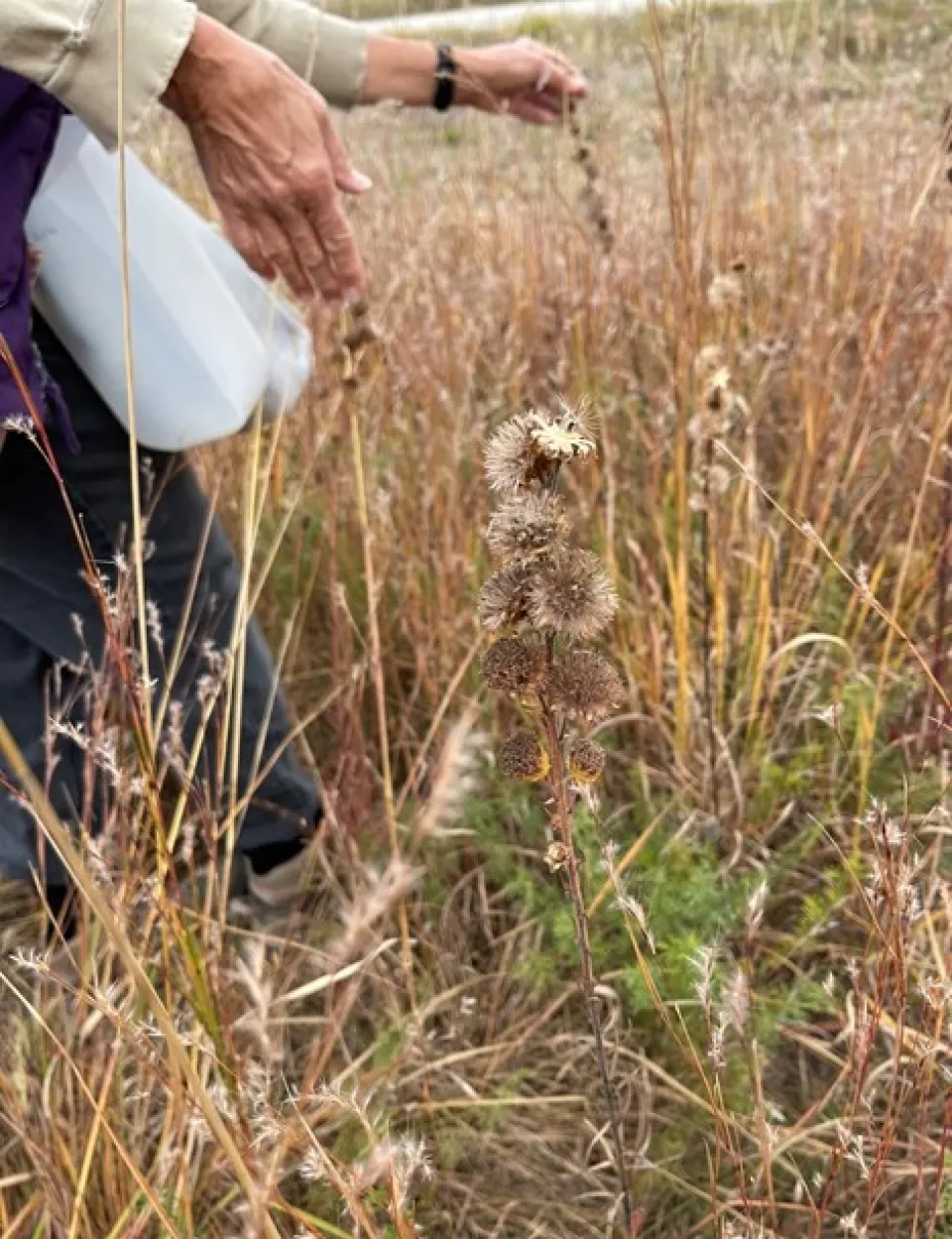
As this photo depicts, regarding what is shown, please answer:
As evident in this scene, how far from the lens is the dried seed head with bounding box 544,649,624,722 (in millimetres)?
576

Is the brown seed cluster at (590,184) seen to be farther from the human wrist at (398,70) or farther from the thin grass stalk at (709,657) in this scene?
the thin grass stalk at (709,657)

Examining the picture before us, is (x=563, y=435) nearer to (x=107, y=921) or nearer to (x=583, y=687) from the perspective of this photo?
(x=583, y=687)

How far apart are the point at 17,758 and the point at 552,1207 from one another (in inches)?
35.6

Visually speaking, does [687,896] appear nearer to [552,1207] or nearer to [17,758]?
[552,1207]

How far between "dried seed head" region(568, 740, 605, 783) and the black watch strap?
3.83 feet

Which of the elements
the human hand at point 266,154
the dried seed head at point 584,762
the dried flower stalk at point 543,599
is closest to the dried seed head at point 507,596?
the dried flower stalk at point 543,599

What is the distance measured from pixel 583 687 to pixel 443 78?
1.24m

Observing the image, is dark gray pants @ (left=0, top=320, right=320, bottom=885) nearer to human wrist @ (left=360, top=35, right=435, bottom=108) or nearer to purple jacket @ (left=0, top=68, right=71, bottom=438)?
purple jacket @ (left=0, top=68, right=71, bottom=438)

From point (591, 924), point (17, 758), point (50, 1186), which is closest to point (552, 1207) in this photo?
point (591, 924)

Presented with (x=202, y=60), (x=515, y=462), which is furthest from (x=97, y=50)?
(x=515, y=462)

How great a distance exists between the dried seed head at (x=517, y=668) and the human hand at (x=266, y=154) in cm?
58

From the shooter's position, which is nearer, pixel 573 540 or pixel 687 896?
pixel 687 896

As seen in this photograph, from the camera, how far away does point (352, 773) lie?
1314 millimetres

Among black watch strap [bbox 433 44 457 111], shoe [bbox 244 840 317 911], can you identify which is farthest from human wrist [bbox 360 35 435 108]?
shoe [bbox 244 840 317 911]
